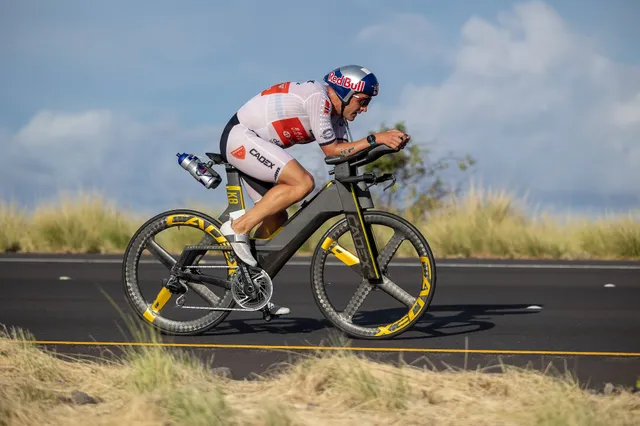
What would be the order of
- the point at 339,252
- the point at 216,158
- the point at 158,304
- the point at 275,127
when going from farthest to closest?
the point at 158,304
the point at 216,158
the point at 339,252
the point at 275,127

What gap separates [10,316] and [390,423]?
6.69 meters

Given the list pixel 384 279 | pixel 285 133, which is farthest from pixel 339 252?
pixel 285 133

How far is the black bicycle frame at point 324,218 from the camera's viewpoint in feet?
32.1

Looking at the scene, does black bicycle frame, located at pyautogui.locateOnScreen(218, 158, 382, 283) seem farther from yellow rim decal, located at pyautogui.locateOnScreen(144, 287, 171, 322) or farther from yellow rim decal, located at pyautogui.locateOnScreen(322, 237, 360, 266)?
yellow rim decal, located at pyautogui.locateOnScreen(144, 287, 171, 322)

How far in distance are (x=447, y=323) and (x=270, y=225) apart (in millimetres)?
2247

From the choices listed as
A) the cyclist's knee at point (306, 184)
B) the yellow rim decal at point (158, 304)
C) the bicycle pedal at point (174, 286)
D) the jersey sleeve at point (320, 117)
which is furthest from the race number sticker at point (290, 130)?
the yellow rim decal at point (158, 304)

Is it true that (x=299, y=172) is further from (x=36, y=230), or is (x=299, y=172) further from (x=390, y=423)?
(x=36, y=230)

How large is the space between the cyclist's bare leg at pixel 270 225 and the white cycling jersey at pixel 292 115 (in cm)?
62

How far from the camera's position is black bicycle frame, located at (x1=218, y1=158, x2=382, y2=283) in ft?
32.1

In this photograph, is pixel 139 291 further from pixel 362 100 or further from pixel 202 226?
pixel 362 100

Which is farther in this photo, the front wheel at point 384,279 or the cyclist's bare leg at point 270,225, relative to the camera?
the cyclist's bare leg at point 270,225

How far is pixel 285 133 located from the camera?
389 inches

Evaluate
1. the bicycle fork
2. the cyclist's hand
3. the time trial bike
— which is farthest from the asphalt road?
the cyclist's hand

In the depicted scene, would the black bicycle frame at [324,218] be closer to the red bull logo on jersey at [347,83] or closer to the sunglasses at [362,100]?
the sunglasses at [362,100]
